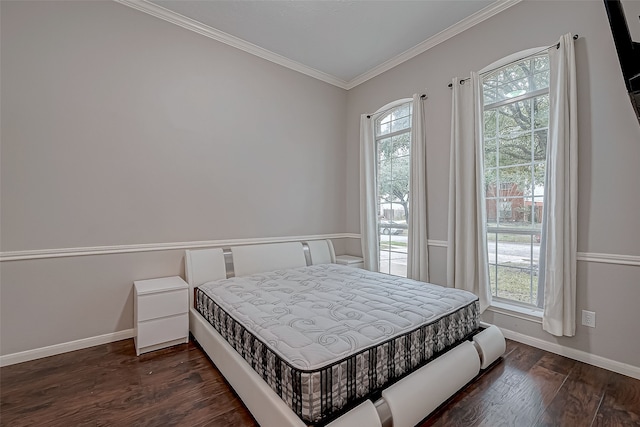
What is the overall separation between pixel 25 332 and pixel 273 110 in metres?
3.25

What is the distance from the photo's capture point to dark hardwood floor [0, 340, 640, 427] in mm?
1599

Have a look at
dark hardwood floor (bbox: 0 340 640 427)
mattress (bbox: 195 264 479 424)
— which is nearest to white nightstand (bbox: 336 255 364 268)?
mattress (bbox: 195 264 479 424)

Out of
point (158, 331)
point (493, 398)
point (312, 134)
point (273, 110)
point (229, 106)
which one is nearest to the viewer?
point (493, 398)

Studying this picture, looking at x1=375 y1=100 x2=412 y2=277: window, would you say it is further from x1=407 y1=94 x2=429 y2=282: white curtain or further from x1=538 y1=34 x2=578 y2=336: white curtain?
x1=538 y1=34 x2=578 y2=336: white curtain

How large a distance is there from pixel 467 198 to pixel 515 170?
0.51 m

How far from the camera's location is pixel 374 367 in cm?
145

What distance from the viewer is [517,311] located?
263cm

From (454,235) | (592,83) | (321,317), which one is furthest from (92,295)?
(592,83)

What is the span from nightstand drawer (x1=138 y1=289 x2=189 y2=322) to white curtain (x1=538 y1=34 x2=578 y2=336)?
10.5 ft

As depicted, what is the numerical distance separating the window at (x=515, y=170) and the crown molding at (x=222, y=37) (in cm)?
225

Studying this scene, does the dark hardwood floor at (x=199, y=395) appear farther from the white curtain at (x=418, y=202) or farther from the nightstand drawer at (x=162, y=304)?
the white curtain at (x=418, y=202)

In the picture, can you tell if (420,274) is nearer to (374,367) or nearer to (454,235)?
(454,235)


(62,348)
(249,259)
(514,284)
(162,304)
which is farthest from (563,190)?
(62,348)

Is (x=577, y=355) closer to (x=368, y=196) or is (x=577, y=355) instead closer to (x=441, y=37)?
(x=368, y=196)
